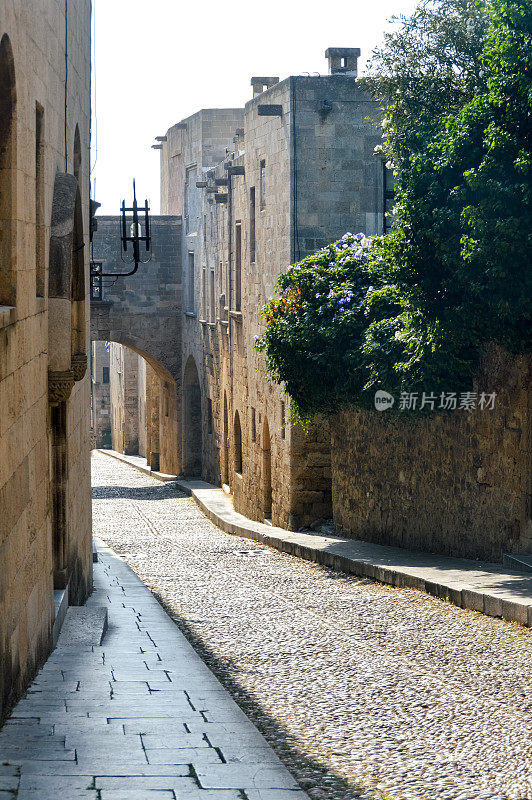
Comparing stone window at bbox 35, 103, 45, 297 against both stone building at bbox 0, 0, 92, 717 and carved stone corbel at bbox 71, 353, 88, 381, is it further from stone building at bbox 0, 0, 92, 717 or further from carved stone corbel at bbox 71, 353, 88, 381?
carved stone corbel at bbox 71, 353, 88, 381

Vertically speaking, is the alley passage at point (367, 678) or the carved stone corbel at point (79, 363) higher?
the carved stone corbel at point (79, 363)

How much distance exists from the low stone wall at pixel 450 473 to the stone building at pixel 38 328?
155 inches

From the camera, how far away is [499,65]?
977 cm

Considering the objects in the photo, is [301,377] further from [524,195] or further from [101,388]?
[101,388]

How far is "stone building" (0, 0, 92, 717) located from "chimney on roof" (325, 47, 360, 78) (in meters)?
8.59

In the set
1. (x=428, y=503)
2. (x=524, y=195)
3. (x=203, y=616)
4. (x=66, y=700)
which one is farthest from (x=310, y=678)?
(x=428, y=503)

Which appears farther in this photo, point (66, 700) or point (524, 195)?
point (524, 195)

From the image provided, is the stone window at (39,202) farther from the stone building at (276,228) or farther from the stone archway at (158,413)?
the stone archway at (158,413)

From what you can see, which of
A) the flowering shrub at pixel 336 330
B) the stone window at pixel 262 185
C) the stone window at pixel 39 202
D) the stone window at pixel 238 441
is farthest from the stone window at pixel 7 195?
the stone window at pixel 238 441

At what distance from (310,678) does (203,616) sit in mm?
2863

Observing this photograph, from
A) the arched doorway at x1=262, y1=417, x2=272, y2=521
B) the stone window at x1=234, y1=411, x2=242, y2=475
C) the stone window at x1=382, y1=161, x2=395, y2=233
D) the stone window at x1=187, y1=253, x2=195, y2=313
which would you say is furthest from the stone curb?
the stone window at x1=382, y1=161, x2=395, y2=233

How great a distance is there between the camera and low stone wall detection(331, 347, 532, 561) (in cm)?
1051

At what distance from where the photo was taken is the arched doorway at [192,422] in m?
31.4

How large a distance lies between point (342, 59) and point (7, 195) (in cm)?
1400
